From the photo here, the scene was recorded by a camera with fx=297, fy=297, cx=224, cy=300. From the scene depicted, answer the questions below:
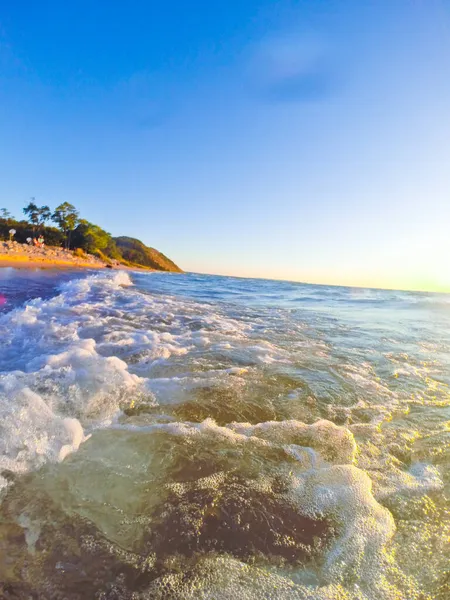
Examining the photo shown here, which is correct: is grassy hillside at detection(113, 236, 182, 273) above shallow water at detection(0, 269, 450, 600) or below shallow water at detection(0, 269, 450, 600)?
above

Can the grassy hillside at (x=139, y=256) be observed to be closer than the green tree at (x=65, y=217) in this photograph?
No

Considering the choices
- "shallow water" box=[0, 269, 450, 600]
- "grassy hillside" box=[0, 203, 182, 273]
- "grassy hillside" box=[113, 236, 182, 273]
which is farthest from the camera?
"grassy hillside" box=[113, 236, 182, 273]

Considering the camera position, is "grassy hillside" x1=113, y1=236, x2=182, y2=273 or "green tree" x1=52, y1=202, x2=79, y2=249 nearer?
"green tree" x1=52, y1=202, x2=79, y2=249

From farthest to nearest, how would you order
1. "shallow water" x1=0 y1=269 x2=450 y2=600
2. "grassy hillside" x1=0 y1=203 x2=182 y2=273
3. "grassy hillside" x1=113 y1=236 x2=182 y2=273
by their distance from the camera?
"grassy hillside" x1=113 y1=236 x2=182 y2=273, "grassy hillside" x1=0 y1=203 x2=182 y2=273, "shallow water" x1=0 y1=269 x2=450 y2=600

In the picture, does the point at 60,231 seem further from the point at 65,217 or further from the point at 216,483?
the point at 216,483

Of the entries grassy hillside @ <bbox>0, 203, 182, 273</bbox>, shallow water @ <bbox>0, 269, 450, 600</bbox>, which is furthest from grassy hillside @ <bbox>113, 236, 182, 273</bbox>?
shallow water @ <bbox>0, 269, 450, 600</bbox>

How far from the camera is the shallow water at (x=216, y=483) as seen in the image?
55.2 inches

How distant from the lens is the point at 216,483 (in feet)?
6.35

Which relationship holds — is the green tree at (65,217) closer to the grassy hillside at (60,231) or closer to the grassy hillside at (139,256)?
the grassy hillside at (60,231)

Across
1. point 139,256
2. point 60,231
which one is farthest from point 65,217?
point 139,256

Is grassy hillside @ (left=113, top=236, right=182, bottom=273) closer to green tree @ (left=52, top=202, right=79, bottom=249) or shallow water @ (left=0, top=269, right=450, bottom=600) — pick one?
green tree @ (left=52, top=202, right=79, bottom=249)

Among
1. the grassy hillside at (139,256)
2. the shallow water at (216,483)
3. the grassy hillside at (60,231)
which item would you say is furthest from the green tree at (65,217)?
the shallow water at (216,483)

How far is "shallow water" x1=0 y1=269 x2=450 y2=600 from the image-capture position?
1403 mm

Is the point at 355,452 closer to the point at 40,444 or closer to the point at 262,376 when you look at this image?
the point at 262,376
